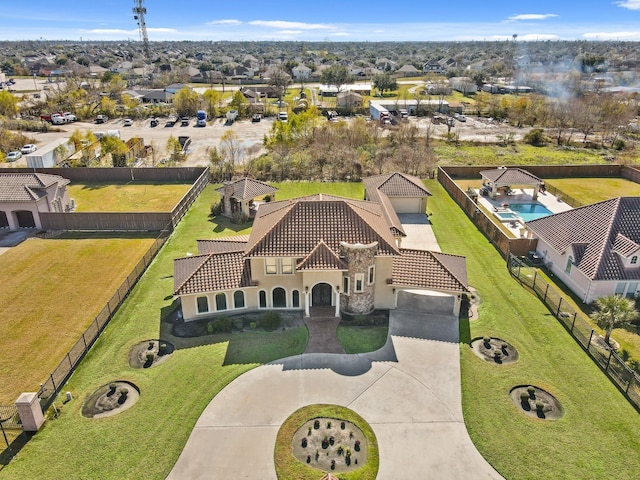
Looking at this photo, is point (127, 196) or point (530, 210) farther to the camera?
point (127, 196)

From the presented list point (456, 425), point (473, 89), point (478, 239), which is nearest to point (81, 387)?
point (456, 425)

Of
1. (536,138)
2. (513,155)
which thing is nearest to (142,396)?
(513,155)

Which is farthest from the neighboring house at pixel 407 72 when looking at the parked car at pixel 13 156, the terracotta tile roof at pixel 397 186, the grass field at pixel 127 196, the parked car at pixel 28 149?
the parked car at pixel 13 156

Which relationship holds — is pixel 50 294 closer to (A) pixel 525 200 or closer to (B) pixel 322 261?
(B) pixel 322 261

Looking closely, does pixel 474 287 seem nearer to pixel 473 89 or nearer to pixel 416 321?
pixel 416 321

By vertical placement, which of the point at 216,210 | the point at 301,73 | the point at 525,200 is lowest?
the point at 216,210

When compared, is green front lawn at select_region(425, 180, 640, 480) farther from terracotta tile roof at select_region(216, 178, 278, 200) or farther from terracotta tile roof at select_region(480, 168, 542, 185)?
terracotta tile roof at select_region(216, 178, 278, 200)

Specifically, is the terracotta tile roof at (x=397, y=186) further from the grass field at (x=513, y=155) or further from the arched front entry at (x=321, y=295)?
the arched front entry at (x=321, y=295)
